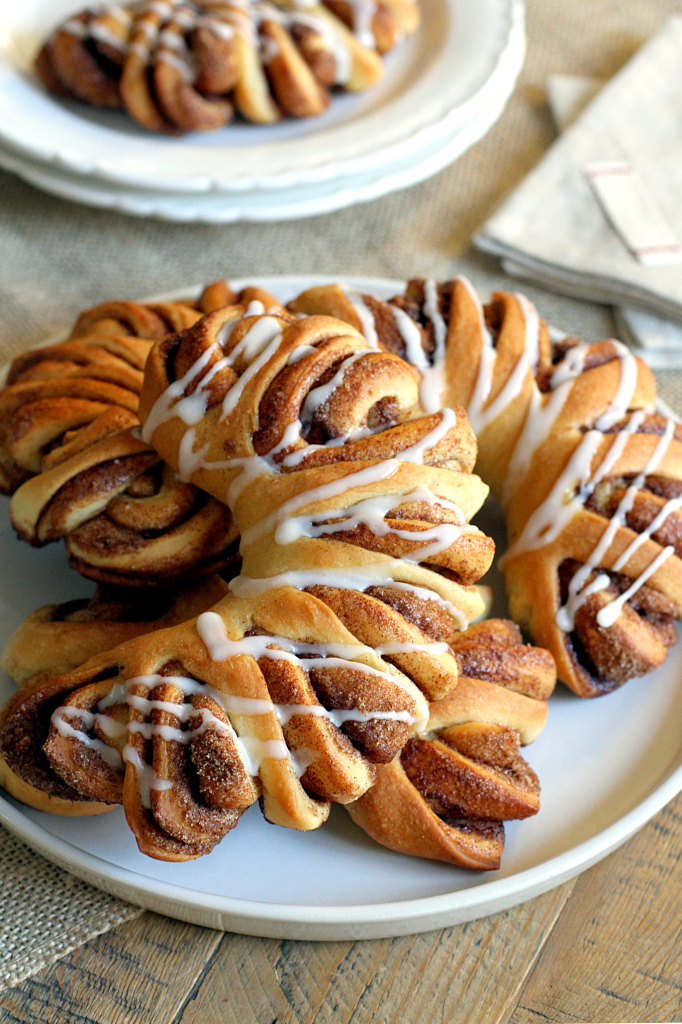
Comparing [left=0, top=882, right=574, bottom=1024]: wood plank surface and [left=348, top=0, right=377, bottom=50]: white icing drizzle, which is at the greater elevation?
[left=348, top=0, right=377, bottom=50]: white icing drizzle

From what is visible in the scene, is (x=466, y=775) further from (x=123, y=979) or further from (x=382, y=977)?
(x=123, y=979)

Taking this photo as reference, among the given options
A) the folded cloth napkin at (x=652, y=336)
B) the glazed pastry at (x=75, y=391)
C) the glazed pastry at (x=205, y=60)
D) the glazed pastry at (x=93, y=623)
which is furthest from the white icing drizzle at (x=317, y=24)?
the glazed pastry at (x=93, y=623)

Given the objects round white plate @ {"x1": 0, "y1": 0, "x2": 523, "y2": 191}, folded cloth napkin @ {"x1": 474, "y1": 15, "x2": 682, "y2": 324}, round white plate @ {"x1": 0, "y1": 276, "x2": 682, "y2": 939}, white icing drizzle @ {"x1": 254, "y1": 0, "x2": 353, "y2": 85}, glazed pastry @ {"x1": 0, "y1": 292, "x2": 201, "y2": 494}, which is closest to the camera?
round white plate @ {"x1": 0, "y1": 276, "x2": 682, "y2": 939}

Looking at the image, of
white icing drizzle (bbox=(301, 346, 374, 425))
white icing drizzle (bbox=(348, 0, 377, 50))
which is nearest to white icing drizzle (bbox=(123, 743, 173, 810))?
white icing drizzle (bbox=(301, 346, 374, 425))

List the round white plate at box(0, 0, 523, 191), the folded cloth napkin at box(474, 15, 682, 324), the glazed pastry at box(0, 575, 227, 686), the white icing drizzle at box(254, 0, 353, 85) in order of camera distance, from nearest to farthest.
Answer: the glazed pastry at box(0, 575, 227, 686)
the round white plate at box(0, 0, 523, 191)
the folded cloth napkin at box(474, 15, 682, 324)
the white icing drizzle at box(254, 0, 353, 85)

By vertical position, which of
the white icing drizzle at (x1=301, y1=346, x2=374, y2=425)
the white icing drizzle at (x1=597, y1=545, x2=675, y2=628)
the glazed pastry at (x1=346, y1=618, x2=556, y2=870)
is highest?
the white icing drizzle at (x1=301, y1=346, x2=374, y2=425)

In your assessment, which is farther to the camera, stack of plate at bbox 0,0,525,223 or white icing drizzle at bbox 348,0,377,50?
white icing drizzle at bbox 348,0,377,50

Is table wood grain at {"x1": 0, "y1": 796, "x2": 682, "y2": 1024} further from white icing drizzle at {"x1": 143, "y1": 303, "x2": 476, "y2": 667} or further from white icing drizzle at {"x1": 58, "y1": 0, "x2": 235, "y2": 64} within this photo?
white icing drizzle at {"x1": 58, "y1": 0, "x2": 235, "y2": 64}

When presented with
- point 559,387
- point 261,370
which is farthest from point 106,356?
point 559,387
